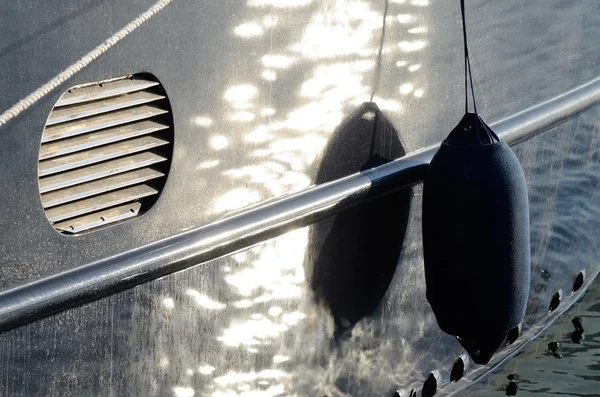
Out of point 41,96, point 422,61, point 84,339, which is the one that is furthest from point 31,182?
point 422,61

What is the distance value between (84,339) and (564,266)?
7.66 feet

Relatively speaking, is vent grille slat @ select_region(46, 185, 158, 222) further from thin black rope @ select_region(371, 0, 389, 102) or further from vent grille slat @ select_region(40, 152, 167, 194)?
thin black rope @ select_region(371, 0, 389, 102)

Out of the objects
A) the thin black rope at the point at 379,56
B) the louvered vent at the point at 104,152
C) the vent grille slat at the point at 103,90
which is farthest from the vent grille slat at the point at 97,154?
the thin black rope at the point at 379,56

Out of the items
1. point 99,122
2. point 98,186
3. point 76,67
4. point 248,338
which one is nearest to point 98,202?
point 98,186

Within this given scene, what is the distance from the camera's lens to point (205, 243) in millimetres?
2252

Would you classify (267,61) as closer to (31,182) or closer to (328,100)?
(328,100)

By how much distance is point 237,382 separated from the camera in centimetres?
244

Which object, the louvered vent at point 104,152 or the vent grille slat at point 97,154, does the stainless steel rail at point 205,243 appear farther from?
the vent grille slat at point 97,154

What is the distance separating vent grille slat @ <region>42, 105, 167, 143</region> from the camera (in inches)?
76.7

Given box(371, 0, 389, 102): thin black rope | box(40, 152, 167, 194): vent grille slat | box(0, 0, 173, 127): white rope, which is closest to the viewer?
box(0, 0, 173, 127): white rope

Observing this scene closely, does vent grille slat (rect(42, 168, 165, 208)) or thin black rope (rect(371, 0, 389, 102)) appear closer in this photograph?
vent grille slat (rect(42, 168, 165, 208))

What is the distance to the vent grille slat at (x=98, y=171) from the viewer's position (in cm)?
196

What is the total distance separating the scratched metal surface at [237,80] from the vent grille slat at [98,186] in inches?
1.7

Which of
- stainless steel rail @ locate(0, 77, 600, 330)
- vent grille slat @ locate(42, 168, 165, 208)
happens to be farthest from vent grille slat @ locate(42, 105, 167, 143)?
stainless steel rail @ locate(0, 77, 600, 330)
